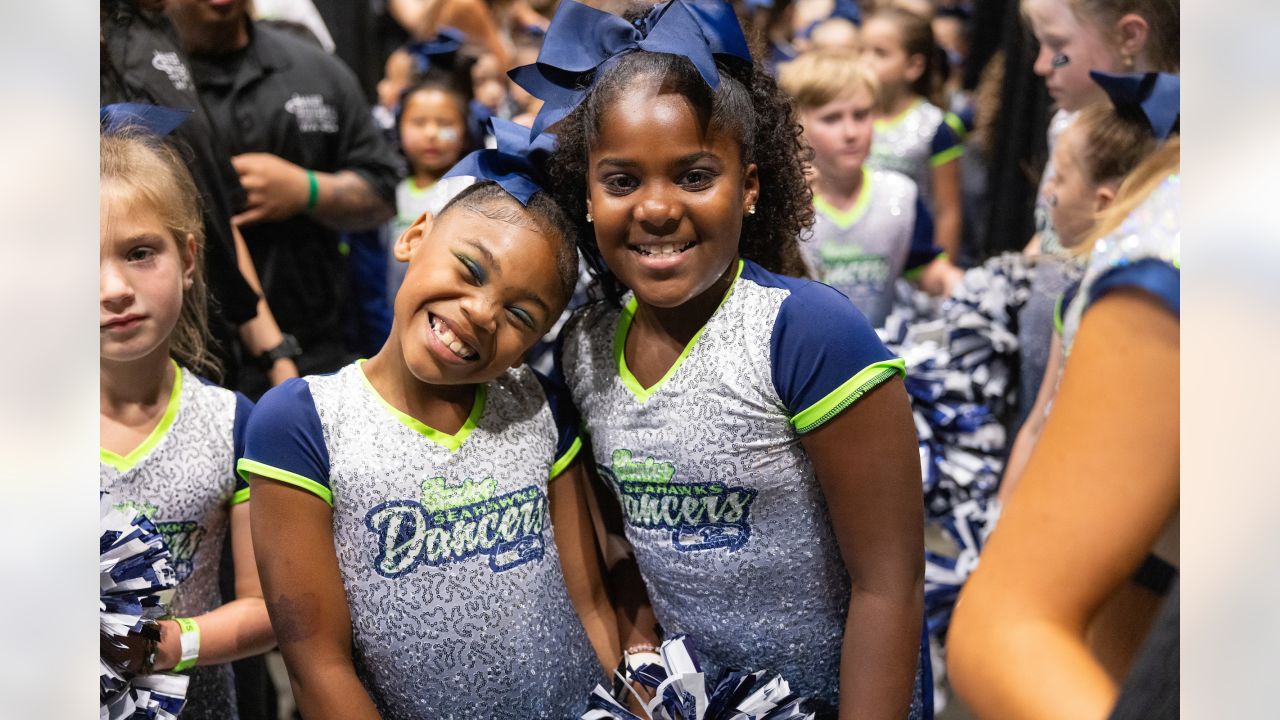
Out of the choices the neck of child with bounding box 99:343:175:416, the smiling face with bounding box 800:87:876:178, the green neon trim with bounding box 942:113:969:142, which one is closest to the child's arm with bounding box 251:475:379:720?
the neck of child with bounding box 99:343:175:416

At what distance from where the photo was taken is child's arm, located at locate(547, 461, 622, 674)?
4.71ft

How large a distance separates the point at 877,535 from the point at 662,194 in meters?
0.42

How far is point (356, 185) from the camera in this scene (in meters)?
2.17

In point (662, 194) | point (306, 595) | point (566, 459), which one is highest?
point (662, 194)

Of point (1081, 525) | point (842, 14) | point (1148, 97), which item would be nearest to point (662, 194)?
point (1081, 525)

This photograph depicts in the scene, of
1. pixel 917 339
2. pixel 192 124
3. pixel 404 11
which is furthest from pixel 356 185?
pixel 404 11

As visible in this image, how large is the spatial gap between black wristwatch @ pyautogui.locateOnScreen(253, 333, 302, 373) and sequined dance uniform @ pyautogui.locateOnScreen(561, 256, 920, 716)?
481 mm

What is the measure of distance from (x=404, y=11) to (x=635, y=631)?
3.46 m

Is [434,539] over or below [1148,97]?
below

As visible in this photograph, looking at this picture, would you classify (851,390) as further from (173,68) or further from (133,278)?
(173,68)

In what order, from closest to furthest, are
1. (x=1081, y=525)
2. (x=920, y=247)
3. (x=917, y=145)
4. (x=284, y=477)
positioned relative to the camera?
(x=1081, y=525) → (x=284, y=477) → (x=920, y=247) → (x=917, y=145)

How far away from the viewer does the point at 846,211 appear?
312 cm

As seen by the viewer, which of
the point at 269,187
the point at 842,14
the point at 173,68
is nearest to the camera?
the point at 173,68
